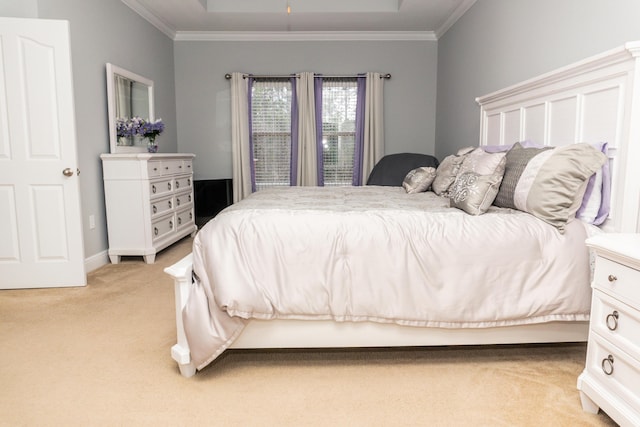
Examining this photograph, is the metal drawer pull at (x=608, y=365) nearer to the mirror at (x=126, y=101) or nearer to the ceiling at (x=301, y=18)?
the ceiling at (x=301, y=18)

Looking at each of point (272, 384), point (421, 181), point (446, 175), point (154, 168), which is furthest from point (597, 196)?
point (154, 168)

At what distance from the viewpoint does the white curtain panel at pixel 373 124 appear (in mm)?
5629

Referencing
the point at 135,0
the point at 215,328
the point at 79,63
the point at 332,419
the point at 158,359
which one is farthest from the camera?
the point at 135,0

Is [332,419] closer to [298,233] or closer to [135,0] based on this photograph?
[298,233]

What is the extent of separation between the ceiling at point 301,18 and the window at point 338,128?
0.62 metres

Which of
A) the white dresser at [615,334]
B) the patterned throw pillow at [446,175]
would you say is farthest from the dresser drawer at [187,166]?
the white dresser at [615,334]

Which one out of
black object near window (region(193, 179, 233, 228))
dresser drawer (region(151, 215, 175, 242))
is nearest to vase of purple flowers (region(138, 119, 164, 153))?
dresser drawer (region(151, 215, 175, 242))

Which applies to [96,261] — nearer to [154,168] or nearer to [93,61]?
[154,168]

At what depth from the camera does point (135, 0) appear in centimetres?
442

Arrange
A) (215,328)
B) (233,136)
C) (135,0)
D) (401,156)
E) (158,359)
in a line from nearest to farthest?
(215,328)
(158,359)
(135,0)
(401,156)
(233,136)

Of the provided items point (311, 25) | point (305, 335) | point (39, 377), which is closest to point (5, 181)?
point (39, 377)

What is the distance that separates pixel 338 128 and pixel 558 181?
3.97 meters

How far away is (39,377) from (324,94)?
14.9 ft

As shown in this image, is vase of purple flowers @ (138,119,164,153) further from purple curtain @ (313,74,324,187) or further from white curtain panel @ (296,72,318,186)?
purple curtain @ (313,74,324,187)
